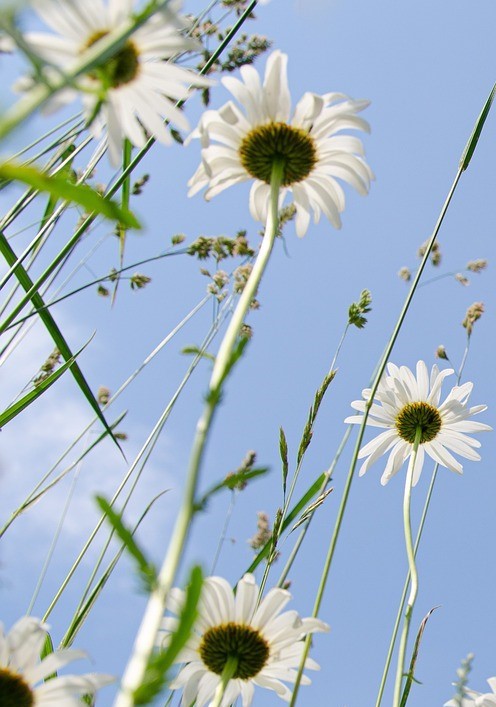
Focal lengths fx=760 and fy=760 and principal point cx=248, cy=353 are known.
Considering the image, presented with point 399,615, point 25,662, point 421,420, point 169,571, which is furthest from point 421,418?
point 169,571

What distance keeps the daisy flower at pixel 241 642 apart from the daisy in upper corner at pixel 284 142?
44 cm

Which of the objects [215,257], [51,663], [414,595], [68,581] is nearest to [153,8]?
[51,663]

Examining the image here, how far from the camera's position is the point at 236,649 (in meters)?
0.82

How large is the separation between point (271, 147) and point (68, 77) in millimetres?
478

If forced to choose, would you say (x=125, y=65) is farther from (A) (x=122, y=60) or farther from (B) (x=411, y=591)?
(B) (x=411, y=591)

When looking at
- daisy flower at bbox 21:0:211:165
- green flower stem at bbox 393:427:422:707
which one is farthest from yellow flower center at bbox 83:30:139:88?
green flower stem at bbox 393:427:422:707

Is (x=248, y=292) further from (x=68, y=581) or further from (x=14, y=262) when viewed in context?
(x=68, y=581)

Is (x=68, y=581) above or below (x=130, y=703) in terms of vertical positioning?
above

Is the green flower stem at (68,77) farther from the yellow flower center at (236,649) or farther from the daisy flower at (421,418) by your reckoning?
the daisy flower at (421,418)

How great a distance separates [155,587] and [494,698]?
84 centimetres

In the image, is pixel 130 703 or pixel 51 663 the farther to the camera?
pixel 51 663

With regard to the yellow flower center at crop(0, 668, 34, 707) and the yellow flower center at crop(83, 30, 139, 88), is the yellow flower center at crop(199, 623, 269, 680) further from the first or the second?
the yellow flower center at crop(83, 30, 139, 88)

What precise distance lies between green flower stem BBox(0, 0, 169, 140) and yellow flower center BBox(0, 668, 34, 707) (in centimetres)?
50

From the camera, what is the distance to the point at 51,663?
2.19 ft
